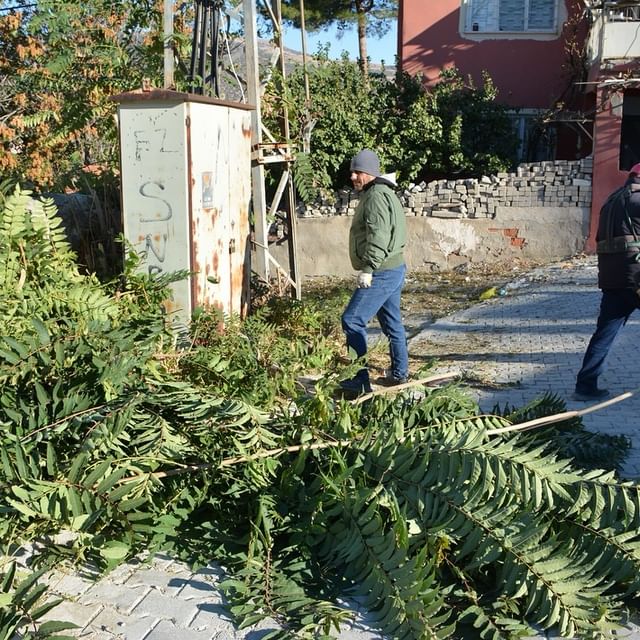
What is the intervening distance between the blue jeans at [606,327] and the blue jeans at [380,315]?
54.6 inches

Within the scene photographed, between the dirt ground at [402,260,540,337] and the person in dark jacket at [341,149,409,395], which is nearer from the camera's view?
the person in dark jacket at [341,149,409,395]

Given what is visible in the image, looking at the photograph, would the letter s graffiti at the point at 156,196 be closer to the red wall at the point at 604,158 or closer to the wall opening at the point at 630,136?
the red wall at the point at 604,158

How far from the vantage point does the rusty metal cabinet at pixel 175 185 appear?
17.9 feet

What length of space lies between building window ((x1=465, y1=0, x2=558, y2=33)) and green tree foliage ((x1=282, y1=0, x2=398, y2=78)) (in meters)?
3.79

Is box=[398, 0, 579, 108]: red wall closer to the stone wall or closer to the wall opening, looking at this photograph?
the wall opening

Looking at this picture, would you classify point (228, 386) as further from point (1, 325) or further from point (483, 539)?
point (483, 539)

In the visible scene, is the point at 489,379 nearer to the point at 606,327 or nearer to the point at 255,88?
the point at 606,327

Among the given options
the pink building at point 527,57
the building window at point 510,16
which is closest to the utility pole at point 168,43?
the pink building at point 527,57

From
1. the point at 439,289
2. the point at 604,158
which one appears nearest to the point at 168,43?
the point at 439,289

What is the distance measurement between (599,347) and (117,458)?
3.97 meters

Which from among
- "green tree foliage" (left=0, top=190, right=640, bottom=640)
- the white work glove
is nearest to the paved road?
"green tree foliage" (left=0, top=190, right=640, bottom=640)

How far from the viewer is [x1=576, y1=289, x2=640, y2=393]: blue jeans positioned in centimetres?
583

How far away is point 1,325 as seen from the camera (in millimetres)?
3672

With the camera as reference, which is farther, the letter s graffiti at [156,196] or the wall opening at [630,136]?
the wall opening at [630,136]
